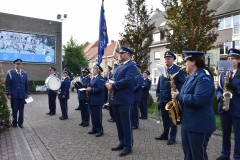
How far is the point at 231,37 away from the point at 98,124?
107 feet

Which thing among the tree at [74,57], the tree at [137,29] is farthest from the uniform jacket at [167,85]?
the tree at [74,57]

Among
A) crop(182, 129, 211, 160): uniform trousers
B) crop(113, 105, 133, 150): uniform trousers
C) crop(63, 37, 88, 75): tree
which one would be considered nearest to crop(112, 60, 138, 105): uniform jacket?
crop(113, 105, 133, 150): uniform trousers

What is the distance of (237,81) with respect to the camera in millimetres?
5695

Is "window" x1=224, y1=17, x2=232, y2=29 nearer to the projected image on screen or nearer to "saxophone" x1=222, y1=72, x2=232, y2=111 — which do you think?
the projected image on screen

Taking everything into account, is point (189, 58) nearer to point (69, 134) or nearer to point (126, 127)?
point (126, 127)

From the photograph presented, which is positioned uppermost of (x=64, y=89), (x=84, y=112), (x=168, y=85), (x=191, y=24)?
(x=191, y=24)

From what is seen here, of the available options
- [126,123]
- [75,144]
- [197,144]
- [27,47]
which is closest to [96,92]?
[75,144]

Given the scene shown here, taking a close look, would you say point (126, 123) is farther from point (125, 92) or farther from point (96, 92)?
point (96, 92)

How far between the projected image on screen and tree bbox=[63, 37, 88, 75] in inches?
433

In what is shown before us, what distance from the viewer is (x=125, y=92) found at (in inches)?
255

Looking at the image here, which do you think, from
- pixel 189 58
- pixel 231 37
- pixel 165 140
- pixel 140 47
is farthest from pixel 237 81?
pixel 231 37

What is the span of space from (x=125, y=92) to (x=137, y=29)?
35.7 feet

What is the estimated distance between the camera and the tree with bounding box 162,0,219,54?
505 inches

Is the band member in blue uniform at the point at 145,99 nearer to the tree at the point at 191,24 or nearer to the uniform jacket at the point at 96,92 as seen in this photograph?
the tree at the point at 191,24
